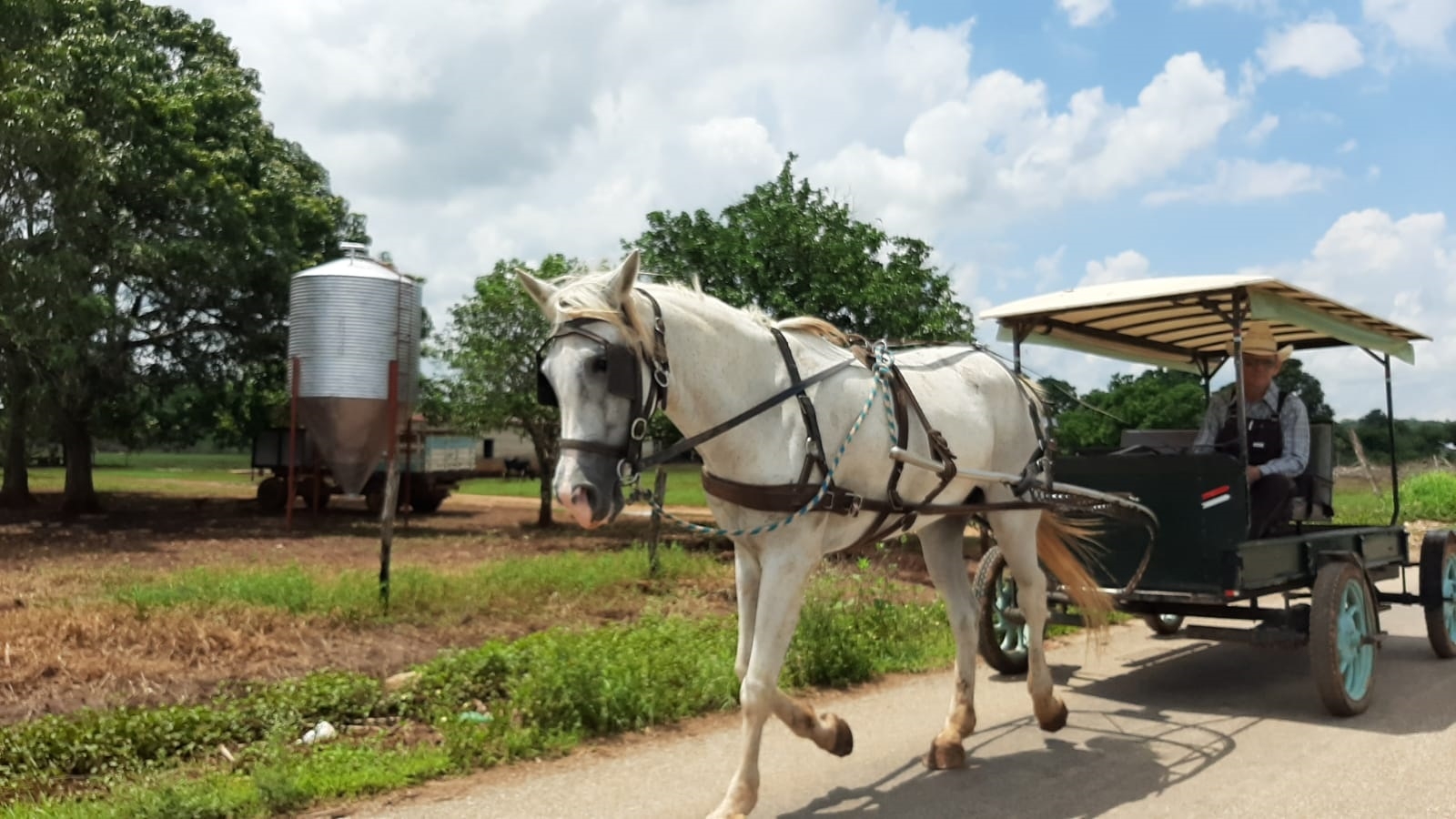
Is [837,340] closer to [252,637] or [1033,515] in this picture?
[1033,515]

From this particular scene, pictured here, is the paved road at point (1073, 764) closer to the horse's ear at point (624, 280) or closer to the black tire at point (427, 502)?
the horse's ear at point (624, 280)

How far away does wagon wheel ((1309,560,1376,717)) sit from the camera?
5.41m

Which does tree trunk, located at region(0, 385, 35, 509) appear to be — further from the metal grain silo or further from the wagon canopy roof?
the wagon canopy roof

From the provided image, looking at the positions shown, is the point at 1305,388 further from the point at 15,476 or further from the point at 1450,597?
the point at 15,476

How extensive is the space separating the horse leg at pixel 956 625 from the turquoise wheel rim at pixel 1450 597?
4.12m

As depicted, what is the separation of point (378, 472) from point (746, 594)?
19.6 metres

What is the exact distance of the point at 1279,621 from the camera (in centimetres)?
570

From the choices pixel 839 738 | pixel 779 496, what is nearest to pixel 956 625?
pixel 839 738

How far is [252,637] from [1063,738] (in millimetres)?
5499

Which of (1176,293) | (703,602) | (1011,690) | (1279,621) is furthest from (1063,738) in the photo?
(703,602)

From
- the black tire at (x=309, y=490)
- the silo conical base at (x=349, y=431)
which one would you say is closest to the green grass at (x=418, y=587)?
the silo conical base at (x=349, y=431)

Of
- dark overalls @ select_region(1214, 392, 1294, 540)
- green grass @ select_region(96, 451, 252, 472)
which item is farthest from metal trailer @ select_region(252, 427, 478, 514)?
green grass @ select_region(96, 451, 252, 472)

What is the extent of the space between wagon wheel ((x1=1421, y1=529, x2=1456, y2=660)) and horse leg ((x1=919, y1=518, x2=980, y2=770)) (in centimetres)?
385

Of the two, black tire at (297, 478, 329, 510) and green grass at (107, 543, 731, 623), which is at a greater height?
black tire at (297, 478, 329, 510)
